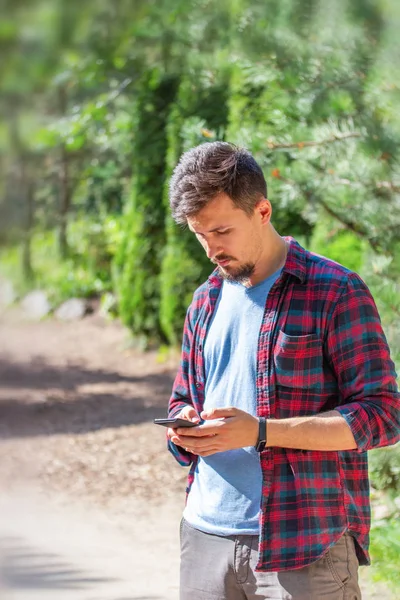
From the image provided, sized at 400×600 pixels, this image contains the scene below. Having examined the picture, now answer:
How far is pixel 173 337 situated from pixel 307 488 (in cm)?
885

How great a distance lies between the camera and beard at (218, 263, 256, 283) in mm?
2072

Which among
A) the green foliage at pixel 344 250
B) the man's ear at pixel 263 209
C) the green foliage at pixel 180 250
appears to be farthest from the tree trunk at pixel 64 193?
the green foliage at pixel 180 250

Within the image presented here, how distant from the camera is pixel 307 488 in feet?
6.41

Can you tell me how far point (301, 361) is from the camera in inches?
77.0

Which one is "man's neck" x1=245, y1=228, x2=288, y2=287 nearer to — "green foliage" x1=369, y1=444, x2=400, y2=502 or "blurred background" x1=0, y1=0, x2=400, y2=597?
"blurred background" x1=0, y1=0, x2=400, y2=597

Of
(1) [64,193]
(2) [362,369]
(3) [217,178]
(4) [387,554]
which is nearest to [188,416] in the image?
(2) [362,369]

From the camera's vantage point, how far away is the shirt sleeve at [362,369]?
1877 mm

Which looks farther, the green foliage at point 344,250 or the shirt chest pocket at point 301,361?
the green foliage at point 344,250

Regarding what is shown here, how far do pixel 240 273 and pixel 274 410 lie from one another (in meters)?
0.33

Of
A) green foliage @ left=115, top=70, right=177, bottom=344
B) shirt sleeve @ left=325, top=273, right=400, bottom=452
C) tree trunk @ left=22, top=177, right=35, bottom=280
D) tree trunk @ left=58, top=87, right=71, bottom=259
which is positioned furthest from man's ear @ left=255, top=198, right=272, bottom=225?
green foliage @ left=115, top=70, right=177, bottom=344

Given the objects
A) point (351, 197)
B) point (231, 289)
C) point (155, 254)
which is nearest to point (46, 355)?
point (155, 254)

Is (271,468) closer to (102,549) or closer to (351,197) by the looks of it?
(351,197)

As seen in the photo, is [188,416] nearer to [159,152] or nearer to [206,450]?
[206,450]

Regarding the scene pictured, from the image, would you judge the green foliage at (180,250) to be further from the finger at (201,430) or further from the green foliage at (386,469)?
the finger at (201,430)
